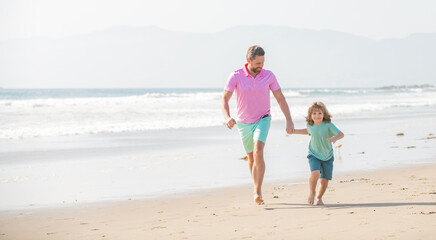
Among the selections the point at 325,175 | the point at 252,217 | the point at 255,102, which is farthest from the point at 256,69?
the point at 252,217

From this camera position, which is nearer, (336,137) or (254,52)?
(336,137)

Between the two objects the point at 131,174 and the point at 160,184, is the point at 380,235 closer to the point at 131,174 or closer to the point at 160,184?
the point at 160,184

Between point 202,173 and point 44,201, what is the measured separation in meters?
2.75

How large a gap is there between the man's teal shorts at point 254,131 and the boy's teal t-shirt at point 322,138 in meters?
0.49

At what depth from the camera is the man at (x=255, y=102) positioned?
650cm

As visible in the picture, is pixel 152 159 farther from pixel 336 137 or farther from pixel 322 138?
pixel 336 137

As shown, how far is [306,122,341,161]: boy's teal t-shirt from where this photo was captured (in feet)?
20.9

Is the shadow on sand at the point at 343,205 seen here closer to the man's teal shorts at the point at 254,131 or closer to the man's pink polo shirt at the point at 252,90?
the man's teal shorts at the point at 254,131

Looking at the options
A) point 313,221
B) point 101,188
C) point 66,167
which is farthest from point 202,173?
point 313,221

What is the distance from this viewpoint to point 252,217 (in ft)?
19.1

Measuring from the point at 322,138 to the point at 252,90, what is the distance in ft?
2.99

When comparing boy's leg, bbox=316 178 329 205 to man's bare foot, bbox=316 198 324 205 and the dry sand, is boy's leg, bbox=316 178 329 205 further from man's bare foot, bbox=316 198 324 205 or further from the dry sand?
Answer: the dry sand

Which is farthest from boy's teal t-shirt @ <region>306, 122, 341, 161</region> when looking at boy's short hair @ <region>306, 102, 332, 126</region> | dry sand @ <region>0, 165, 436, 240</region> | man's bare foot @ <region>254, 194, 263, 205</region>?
man's bare foot @ <region>254, 194, 263, 205</region>

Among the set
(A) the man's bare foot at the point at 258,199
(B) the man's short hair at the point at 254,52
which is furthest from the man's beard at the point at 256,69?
(A) the man's bare foot at the point at 258,199
